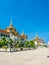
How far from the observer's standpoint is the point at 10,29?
279 ft

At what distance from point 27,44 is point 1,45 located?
16.9m

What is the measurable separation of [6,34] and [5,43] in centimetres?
2181

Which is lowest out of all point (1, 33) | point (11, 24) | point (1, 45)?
point (1, 45)

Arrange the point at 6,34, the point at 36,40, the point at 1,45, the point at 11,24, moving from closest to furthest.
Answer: the point at 1,45
the point at 6,34
the point at 11,24
the point at 36,40

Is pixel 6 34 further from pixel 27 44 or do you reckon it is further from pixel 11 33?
pixel 27 44

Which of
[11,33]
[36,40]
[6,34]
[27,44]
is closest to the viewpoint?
[27,44]

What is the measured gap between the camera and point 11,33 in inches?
3209

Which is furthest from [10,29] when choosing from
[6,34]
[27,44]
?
[27,44]

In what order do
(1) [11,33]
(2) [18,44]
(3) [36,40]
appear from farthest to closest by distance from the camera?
(3) [36,40] → (1) [11,33] → (2) [18,44]

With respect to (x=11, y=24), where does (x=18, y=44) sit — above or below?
below

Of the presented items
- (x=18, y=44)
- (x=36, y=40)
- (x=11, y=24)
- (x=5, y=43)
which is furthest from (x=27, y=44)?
(x=36, y=40)

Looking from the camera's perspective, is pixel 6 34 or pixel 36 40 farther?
pixel 36 40

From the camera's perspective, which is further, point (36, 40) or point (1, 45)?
point (36, 40)

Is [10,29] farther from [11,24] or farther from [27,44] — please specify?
[27,44]
